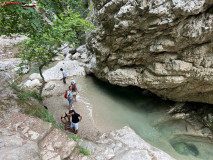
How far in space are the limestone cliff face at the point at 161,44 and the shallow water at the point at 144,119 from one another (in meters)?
1.86

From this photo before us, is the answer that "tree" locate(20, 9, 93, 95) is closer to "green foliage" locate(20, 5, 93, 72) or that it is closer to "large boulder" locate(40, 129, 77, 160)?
"green foliage" locate(20, 5, 93, 72)

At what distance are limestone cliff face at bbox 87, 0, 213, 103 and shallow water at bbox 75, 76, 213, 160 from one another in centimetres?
186

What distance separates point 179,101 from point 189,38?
→ 5.59m

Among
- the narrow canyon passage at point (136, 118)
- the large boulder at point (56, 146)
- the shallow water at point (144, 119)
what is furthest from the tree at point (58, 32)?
the shallow water at point (144, 119)

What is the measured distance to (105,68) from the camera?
10.9 m

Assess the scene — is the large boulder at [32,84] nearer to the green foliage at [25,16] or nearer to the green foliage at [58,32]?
the green foliage at [58,32]

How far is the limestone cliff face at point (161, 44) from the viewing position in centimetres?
588

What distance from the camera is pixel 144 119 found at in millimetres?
9562

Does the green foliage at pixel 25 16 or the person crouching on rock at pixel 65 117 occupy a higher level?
the green foliage at pixel 25 16

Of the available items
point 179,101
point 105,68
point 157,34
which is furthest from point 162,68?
point 105,68

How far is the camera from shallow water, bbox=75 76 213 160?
314 inches

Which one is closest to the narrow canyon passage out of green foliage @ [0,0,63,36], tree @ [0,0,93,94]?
tree @ [0,0,93,94]

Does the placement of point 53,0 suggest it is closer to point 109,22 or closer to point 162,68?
A: point 109,22

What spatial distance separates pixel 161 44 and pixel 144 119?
18.7 feet
